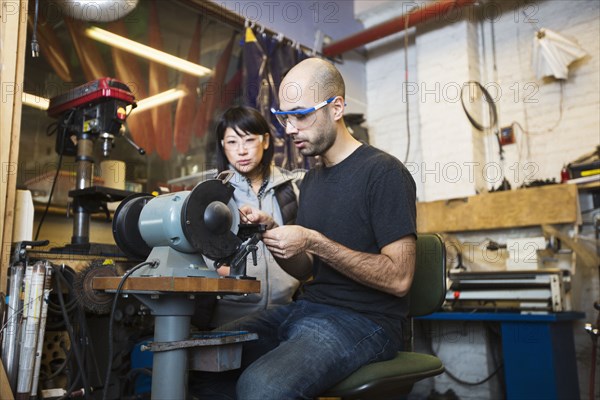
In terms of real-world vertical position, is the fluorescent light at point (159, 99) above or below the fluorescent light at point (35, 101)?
above

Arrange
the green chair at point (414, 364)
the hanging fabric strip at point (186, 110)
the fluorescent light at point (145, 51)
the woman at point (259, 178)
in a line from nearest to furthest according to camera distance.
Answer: the green chair at point (414, 364)
the woman at point (259, 178)
the fluorescent light at point (145, 51)
the hanging fabric strip at point (186, 110)

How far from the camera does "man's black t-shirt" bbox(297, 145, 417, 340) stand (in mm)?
1406

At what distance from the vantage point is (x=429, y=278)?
5.44 feet

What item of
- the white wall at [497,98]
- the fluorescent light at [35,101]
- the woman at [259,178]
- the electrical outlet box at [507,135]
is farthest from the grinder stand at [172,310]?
the electrical outlet box at [507,135]

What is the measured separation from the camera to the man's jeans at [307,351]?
3.78 ft

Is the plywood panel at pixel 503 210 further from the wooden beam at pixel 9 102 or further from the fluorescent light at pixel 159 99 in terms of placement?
the wooden beam at pixel 9 102

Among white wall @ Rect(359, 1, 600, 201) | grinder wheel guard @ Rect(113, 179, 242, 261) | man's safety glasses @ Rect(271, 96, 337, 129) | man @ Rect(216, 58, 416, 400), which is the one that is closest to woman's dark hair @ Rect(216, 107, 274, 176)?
man @ Rect(216, 58, 416, 400)

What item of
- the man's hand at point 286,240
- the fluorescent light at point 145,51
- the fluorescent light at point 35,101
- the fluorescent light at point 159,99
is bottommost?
the man's hand at point 286,240

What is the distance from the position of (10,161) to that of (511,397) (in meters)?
2.52

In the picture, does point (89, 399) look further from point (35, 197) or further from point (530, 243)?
point (530, 243)

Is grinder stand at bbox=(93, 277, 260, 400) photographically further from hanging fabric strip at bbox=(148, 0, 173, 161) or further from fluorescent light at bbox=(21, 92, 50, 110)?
hanging fabric strip at bbox=(148, 0, 173, 161)

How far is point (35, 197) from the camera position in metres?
2.48

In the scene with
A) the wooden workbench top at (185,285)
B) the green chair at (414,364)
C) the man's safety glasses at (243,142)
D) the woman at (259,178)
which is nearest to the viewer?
the wooden workbench top at (185,285)

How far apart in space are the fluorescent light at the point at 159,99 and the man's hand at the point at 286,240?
6.64ft
